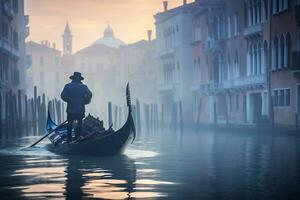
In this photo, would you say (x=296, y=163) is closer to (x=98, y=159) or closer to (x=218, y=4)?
(x=98, y=159)

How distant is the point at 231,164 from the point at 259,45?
2035cm

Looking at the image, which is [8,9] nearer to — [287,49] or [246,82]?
[246,82]

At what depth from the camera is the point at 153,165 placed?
14477 millimetres

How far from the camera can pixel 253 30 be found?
114 feet

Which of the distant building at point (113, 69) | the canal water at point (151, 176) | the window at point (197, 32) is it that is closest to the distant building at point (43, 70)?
the distant building at point (113, 69)

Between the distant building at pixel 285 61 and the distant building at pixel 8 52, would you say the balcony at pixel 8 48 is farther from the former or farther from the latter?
the distant building at pixel 285 61

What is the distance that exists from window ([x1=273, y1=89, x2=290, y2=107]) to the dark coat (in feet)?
48.9

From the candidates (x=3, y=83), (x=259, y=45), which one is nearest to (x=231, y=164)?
(x=259, y=45)

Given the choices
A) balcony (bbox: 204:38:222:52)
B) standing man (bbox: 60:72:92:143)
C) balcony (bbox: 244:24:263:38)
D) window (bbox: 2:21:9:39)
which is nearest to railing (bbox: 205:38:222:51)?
balcony (bbox: 204:38:222:52)

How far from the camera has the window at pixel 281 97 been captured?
3008 cm

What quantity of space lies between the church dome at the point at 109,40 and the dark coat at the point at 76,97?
10404 centimetres

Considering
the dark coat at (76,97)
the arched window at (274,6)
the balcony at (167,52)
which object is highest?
the arched window at (274,6)

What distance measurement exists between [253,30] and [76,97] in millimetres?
19438

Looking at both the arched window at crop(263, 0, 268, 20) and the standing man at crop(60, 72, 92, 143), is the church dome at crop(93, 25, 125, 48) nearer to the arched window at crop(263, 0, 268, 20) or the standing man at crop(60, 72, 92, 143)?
the arched window at crop(263, 0, 268, 20)
